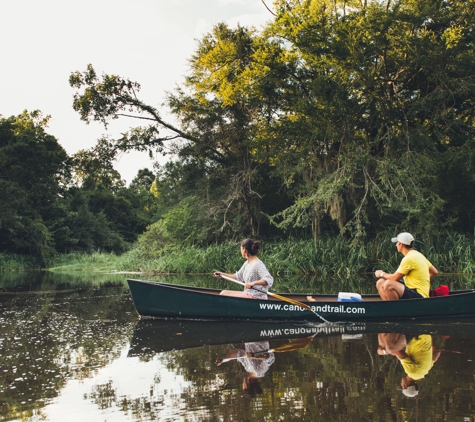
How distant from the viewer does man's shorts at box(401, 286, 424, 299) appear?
27.1ft

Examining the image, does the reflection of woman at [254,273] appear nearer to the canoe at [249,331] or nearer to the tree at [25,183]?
the canoe at [249,331]

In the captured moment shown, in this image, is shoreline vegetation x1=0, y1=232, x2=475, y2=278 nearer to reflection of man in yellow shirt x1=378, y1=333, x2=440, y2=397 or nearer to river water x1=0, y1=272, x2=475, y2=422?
river water x1=0, y1=272, x2=475, y2=422

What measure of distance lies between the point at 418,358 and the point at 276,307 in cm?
317

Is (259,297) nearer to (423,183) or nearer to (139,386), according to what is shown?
(139,386)

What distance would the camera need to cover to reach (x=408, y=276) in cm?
828

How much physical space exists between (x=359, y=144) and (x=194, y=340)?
13.1 meters

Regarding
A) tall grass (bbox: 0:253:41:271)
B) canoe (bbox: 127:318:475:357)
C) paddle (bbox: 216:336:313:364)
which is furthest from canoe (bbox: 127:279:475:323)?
tall grass (bbox: 0:253:41:271)

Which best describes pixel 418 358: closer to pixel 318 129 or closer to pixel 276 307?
pixel 276 307

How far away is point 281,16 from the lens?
19.2 m

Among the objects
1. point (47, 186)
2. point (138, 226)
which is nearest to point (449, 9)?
point (47, 186)

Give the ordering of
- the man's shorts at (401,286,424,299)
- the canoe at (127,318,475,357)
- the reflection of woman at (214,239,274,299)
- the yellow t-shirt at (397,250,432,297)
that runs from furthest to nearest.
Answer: the man's shorts at (401,286,424,299) → the reflection of woman at (214,239,274,299) → the yellow t-shirt at (397,250,432,297) → the canoe at (127,318,475,357)

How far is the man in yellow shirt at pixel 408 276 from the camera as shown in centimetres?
783

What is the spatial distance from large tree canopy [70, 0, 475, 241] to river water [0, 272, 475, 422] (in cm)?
999

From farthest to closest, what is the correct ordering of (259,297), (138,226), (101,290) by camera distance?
(138,226) → (101,290) → (259,297)
